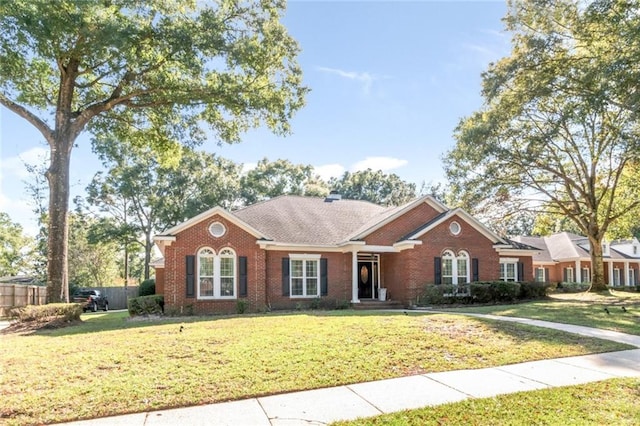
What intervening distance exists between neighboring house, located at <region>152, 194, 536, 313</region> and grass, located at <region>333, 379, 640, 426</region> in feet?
43.0

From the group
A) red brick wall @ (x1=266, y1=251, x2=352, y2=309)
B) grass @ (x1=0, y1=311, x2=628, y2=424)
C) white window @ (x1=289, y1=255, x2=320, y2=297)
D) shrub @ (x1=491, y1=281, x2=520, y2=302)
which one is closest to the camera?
grass @ (x1=0, y1=311, x2=628, y2=424)

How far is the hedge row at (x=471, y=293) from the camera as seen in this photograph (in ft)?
61.2

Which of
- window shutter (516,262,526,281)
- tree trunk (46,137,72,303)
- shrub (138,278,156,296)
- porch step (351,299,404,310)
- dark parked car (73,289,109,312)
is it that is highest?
tree trunk (46,137,72,303)

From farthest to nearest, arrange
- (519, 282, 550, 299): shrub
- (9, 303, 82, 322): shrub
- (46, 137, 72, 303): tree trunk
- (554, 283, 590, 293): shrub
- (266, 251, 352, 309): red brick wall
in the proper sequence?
(554, 283, 590, 293): shrub
(519, 282, 550, 299): shrub
(266, 251, 352, 309): red brick wall
(46, 137, 72, 303): tree trunk
(9, 303, 82, 322): shrub

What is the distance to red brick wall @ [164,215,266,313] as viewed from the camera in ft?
54.9

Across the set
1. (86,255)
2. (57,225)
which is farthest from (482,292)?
(86,255)

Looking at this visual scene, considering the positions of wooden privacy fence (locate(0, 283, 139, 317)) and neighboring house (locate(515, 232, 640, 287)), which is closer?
wooden privacy fence (locate(0, 283, 139, 317))

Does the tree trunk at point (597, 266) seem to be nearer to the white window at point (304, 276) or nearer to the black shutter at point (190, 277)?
the white window at point (304, 276)

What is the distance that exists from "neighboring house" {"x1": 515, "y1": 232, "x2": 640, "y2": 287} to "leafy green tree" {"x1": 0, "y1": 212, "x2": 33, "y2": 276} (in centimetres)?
5254

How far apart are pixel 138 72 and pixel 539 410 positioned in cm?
1785

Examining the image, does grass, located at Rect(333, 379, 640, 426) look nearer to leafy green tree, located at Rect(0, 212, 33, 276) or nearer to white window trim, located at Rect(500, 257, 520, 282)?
white window trim, located at Rect(500, 257, 520, 282)

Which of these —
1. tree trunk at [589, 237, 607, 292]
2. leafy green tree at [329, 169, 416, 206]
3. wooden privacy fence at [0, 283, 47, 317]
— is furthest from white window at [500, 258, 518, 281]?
leafy green tree at [329, 169, 416, 206]

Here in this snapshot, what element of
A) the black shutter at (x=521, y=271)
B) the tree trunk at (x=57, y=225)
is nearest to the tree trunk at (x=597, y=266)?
the black shutter at (x=521, y=271)

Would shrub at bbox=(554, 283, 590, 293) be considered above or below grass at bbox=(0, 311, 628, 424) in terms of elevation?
below
